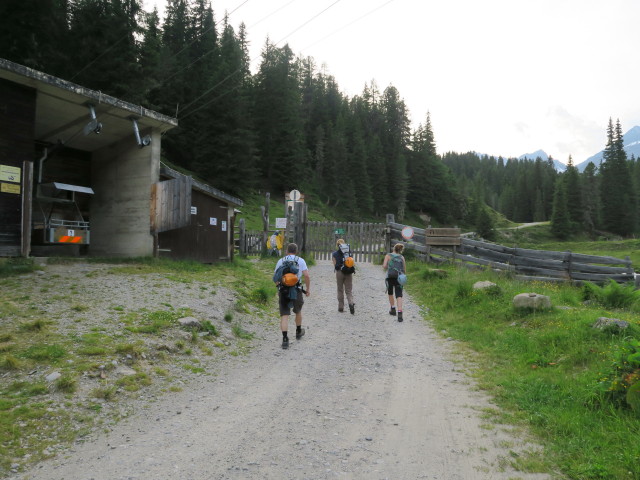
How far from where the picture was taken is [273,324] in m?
10.4

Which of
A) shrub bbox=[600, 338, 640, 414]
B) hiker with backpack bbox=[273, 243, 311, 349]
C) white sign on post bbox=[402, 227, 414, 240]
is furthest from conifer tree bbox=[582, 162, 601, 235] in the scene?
shrub bbox=[600, 338, 640, 414]

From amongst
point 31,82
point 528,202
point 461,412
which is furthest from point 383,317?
point 528,202

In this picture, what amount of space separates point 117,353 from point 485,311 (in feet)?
27.3

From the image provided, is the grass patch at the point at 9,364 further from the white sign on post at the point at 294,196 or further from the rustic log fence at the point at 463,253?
A: the white sign on post at the point at 294,196

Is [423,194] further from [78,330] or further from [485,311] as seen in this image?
[78,330]

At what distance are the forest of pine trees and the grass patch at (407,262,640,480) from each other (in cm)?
2676

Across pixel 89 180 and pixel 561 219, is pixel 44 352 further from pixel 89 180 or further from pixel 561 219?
pixel 561 219

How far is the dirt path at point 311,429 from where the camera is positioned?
380 cm

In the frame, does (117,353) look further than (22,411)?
Yes

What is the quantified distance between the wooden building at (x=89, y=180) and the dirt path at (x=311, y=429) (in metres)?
8.26

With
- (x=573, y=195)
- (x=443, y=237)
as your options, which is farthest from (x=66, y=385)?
(x=573, y=195)

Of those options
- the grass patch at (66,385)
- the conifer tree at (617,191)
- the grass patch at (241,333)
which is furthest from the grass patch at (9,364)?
the conifer tree at (617,191)

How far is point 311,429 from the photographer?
4.69m

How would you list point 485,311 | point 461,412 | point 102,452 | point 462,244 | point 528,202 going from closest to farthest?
1. point 102,452
2. point 461,412
3. point 485,311
4. point 462,244
5. point 528,202
